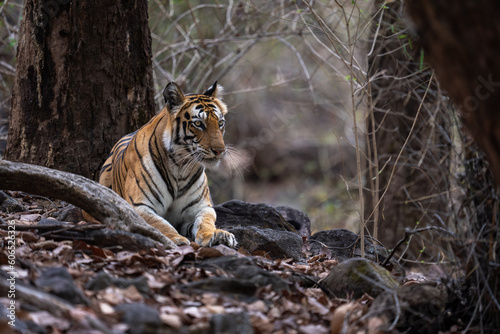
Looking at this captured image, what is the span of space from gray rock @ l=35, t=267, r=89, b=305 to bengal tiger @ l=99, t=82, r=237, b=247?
2.10 metres

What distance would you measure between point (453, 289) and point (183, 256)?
178cm

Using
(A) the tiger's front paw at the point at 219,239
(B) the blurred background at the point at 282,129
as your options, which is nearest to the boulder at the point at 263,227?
(A) the tiger's front paw at the point at 219,239

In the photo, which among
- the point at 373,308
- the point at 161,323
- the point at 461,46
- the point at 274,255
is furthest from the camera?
the point at 274,255

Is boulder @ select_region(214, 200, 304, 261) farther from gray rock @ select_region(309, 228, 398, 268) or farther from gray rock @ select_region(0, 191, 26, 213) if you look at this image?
gray rock @ select_region(0, 191, 26, 213)

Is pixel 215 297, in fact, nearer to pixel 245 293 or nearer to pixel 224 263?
pixel 245 293

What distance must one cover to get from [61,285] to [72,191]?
1.53 metres

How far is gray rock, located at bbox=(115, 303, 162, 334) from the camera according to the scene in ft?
8.84

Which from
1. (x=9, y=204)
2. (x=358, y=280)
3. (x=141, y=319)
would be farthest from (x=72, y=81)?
(x=141, y=319)

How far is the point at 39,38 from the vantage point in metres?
6.04

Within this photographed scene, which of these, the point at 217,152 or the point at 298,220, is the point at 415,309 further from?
the point at 298,220

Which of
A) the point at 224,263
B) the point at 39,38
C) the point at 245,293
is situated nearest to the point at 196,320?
the point at 245,293

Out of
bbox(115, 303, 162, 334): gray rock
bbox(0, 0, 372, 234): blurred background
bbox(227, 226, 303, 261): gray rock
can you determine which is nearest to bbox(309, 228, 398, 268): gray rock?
bbox(227, 226, 303, 261): gray rock

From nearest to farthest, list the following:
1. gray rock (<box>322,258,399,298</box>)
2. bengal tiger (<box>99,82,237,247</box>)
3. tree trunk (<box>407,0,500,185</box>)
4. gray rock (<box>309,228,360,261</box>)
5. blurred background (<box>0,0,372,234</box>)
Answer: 1. tree trunk (<box>407,0,500,185</box>)
2. gray rock (<box>322,258,399,298</box>)
3. gray rock (<box>309,228,360,261</box>)
4. bengal tiger (<box>99,82,237,247</box>)
5. blurred background (<box>0,0,372,234</box>)

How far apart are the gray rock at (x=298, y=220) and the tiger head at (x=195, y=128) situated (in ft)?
4.59
